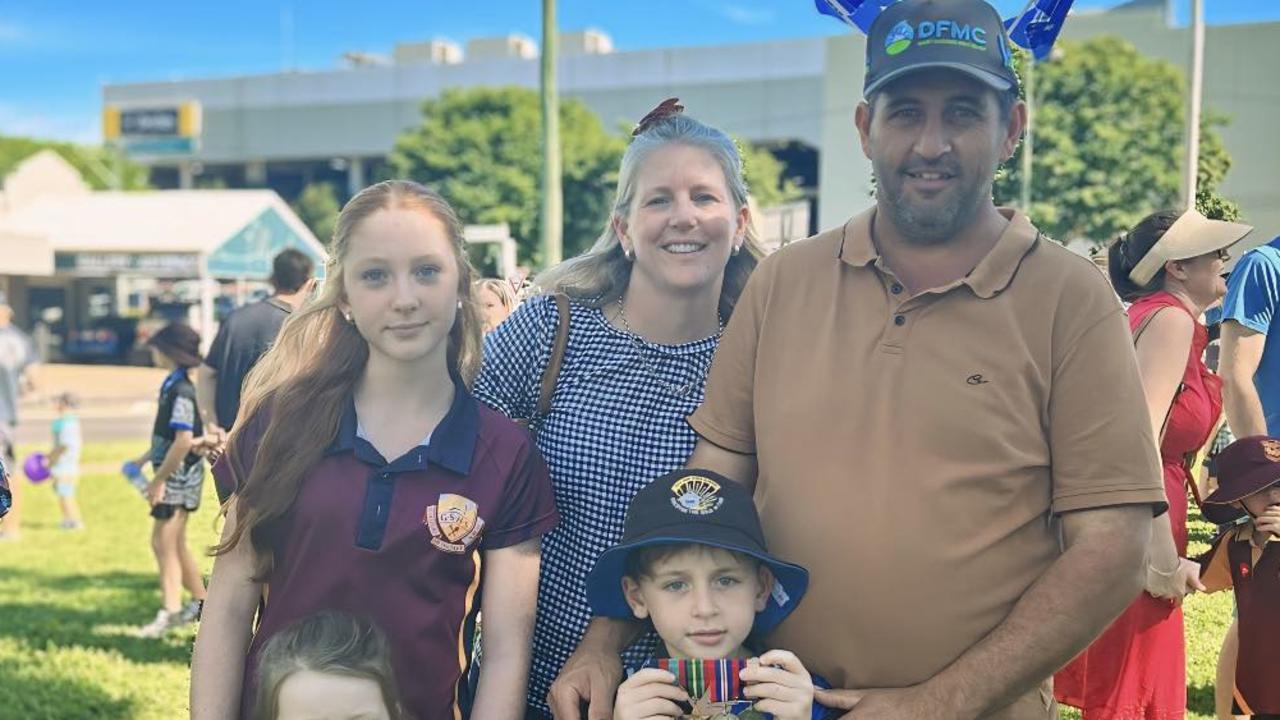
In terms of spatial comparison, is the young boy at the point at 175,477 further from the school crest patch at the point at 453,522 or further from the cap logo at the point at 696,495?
the cap logo at the point at 696,495

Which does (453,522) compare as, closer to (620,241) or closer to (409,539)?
(409,539)

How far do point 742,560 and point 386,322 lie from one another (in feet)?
3.01

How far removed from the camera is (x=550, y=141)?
413 inches

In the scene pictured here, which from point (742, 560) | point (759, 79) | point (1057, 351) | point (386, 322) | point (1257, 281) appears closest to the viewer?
point (1057, 351)

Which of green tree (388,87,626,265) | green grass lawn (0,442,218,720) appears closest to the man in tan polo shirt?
green grass lawn (0,442,218,720)

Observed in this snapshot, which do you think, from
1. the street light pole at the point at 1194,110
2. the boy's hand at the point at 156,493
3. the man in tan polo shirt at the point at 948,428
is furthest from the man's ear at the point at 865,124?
the boy's hand at the point at 156,493

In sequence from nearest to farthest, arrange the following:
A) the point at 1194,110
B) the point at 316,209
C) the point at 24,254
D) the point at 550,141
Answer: the point at 1194,110, the point at 550,141, the point at 24,254, the point at 316,209

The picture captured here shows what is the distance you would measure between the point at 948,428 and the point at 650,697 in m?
0.76

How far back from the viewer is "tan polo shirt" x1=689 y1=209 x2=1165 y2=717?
1.94 metres

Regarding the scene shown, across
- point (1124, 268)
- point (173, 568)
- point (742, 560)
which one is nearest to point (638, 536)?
point (742, 560)

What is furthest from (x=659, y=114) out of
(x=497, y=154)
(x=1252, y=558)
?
→ (x=497, y=154)

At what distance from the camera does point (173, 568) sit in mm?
7059

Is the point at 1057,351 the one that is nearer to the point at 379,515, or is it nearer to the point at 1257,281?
the point at 379,515

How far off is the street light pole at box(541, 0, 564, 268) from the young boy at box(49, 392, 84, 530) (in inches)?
191
